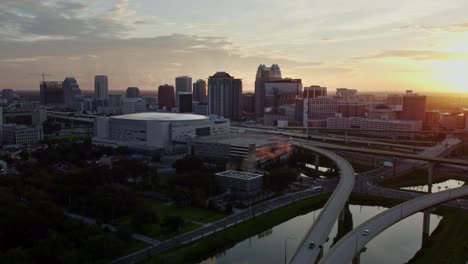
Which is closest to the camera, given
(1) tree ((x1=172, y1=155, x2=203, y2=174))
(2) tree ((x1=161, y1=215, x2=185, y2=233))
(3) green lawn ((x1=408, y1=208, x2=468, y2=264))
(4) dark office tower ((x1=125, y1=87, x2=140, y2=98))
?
(3) green lawn ((x1=408, y1=208, x2=468, y2=264))

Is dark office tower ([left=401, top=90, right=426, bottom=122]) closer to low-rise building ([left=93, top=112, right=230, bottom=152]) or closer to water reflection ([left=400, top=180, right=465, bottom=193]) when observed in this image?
low-rise building ([left=93, top=112, right=230, bottom=152])

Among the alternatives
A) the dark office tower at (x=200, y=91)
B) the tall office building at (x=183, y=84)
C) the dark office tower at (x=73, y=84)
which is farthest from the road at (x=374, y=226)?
the tall office building at (x=183, y=84)

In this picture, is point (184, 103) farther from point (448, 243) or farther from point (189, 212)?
point (448, 243)

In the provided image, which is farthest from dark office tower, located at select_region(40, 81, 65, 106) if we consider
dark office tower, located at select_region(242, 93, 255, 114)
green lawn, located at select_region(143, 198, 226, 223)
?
green lawn, located at select_region(143, 198, 226, 223)

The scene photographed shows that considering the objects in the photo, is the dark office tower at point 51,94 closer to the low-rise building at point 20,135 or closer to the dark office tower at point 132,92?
the dark office tower at point 132,92

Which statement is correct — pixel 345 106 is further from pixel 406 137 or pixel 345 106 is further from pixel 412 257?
pixel 412 257

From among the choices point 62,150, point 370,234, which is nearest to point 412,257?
point 370,234
